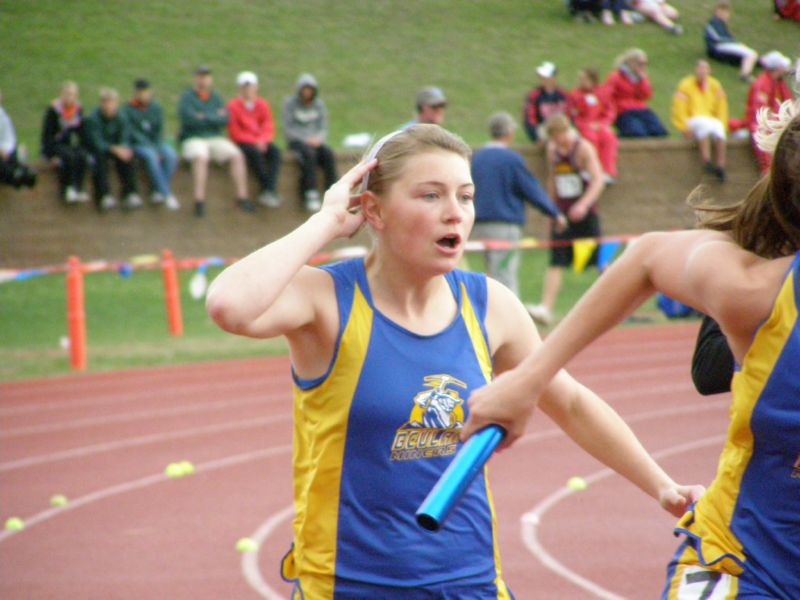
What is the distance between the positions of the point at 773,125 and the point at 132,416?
8.27 metres

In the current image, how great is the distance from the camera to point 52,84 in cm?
2569

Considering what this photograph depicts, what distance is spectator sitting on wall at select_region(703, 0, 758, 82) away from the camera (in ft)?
76.6

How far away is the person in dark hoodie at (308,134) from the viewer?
734 inches

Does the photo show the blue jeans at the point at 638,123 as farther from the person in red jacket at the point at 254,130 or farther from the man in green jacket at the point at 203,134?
the man in green jacket at the point at 203,134

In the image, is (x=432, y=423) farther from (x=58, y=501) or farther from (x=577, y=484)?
(x=58, y=501)

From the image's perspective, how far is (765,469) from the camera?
97.7 inches

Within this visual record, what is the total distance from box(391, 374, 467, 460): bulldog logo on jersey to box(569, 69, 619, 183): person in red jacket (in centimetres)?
1698

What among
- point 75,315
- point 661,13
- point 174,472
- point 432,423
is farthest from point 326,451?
point 661,13

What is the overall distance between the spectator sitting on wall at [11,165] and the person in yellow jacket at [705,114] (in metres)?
10.7

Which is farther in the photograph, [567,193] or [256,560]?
[567,193]

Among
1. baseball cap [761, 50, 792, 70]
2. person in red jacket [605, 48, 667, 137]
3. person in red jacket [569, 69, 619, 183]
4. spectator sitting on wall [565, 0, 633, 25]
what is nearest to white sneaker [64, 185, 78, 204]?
person in red jacket [569, 69, 619, 183]

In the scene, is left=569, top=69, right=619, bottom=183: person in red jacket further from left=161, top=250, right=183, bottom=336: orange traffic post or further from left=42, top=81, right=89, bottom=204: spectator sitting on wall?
left=161, top=250, right=183, bottom=336: orange traffic post

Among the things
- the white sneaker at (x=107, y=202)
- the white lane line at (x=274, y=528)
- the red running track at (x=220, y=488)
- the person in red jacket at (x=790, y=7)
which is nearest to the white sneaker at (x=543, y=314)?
the red running track at (x=220, y=488)

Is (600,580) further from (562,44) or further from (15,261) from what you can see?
(562,44)
